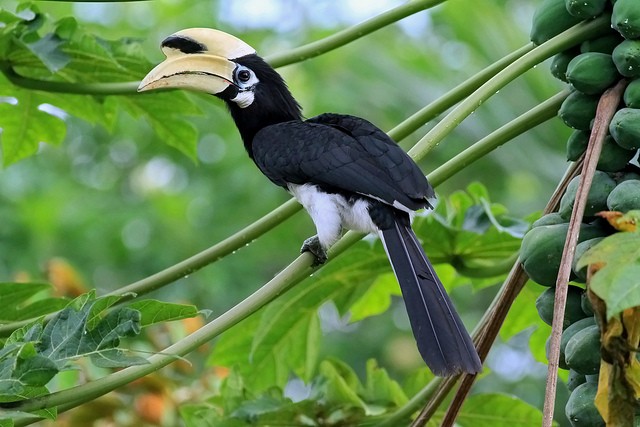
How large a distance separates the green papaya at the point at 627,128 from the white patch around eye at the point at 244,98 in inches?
42.5

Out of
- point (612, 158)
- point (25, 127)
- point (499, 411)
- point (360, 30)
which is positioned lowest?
point (499, 411)

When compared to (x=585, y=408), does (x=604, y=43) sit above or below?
above

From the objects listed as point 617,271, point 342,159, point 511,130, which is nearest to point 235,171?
point 342,159

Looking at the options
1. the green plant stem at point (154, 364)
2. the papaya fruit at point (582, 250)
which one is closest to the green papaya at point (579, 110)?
the papaya fruit at point (582, 250)

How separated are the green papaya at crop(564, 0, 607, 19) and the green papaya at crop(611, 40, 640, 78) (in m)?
0.07

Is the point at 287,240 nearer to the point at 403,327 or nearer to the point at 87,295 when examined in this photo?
the point at 403,327

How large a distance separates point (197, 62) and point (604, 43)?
2.69 feet

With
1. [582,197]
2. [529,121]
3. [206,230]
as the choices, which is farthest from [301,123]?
[206,230]

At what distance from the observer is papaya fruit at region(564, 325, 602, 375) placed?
126 centimetres

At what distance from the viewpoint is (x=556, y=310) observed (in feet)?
3.92

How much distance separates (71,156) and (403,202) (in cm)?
428

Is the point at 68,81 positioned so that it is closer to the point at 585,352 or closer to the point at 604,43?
the point at 604,43

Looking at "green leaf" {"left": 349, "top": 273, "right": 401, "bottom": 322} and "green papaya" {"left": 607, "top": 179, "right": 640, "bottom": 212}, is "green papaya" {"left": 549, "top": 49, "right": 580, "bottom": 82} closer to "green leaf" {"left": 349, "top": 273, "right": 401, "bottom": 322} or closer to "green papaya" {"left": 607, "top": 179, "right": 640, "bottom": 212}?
"green papaya" {"left": 607, "top": 179, "right": 640, "bottom": 212}

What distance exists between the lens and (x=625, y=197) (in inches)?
52.7
